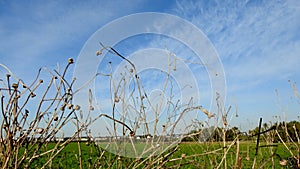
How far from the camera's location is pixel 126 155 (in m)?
2.04

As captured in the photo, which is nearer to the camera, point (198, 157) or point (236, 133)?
point (236, 133)

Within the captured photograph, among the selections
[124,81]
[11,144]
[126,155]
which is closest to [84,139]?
[126,155]

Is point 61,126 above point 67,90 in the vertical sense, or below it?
below

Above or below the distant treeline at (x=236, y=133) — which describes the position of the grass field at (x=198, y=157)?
below

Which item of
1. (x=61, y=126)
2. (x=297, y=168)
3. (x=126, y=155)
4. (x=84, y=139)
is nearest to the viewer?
(x=297, y=168)

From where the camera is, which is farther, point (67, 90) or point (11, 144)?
point (67, 90)

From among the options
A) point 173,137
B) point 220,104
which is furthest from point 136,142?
point 220,104

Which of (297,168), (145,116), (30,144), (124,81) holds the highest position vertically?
(124,81)

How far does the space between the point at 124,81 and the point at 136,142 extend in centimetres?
39

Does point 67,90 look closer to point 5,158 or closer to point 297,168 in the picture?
point 5,158

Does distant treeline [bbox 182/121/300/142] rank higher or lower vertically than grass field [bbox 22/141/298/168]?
higher

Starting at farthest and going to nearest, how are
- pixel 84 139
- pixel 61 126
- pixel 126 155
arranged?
1. pixel 126 155
2. pixel 84 139
3. pixel 61 126

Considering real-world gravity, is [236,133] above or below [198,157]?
above

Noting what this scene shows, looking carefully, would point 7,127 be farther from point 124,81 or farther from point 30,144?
point 124,81
